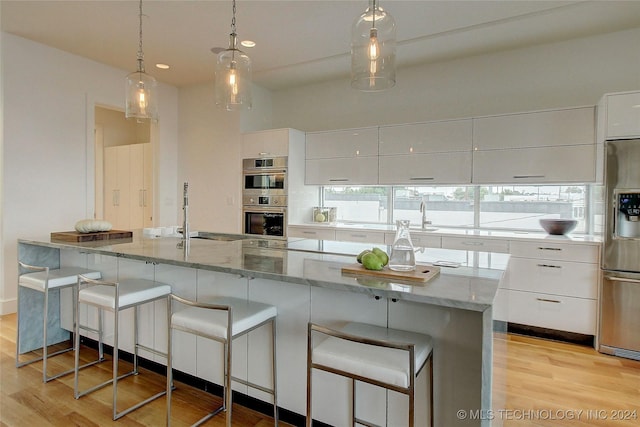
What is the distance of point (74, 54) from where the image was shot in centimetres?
413

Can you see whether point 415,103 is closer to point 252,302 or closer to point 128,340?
point 252,302

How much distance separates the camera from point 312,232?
435 centimetres

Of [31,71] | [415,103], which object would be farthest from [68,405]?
[415,103]

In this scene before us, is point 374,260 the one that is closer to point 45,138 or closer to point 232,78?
point 232,78

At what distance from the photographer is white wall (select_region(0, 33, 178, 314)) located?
3.67 m

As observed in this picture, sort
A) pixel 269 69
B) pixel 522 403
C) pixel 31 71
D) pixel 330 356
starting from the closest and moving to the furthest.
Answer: pixel 330 356 → pixel 522 403 → pixel 31 71 → pixel 269 69

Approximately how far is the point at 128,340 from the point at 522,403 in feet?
8.67

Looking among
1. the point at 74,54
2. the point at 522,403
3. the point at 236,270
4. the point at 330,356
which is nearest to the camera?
the point at 330,356

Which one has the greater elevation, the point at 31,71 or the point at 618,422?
the point at 31,71

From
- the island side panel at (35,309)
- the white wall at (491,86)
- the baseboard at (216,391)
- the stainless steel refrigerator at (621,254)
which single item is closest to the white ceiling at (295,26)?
the white wall at (491,86)

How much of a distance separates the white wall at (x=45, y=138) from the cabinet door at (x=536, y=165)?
14.5 feet

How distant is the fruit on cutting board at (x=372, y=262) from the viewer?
1.58 meters

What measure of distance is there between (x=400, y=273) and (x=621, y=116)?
2.71m

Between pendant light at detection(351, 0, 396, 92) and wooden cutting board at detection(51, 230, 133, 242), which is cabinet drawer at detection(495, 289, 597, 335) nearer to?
pendant light at detection(351, 0, 396, 92)
